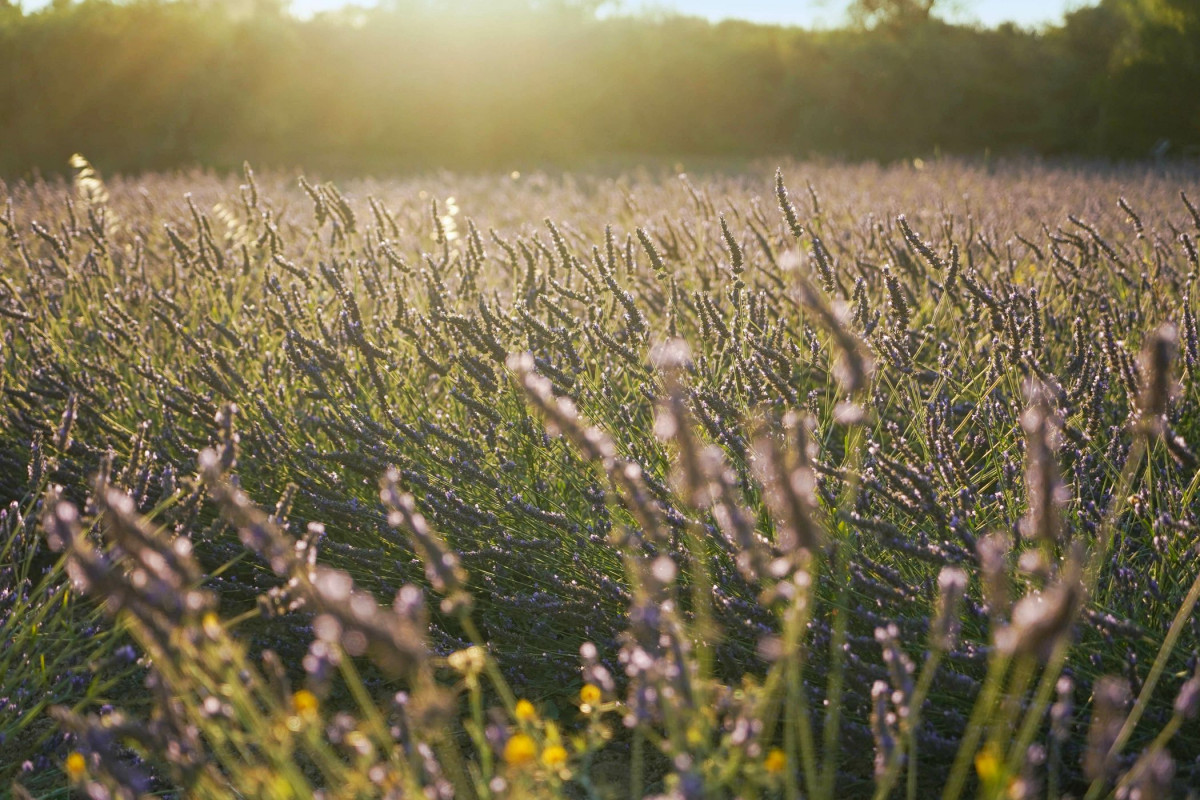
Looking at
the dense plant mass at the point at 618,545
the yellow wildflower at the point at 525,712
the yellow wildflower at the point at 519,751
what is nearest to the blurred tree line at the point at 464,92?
the dense plant mass at the point at 618,545

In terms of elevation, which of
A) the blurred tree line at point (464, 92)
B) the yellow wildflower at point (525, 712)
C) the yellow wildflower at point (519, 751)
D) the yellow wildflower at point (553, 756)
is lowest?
the yellow wildflower at point (553, 756)

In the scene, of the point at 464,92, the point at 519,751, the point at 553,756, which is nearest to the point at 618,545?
the point at 553,756

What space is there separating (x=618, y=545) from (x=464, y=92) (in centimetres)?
1798

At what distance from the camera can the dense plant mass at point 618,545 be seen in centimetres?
99

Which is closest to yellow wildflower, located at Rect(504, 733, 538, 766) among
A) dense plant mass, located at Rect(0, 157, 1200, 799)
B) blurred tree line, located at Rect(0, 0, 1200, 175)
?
dense plant mass, located at Rect(0, 157, 1200, 799)

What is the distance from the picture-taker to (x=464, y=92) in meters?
18.3

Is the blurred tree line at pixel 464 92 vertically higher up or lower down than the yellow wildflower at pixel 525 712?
higher up

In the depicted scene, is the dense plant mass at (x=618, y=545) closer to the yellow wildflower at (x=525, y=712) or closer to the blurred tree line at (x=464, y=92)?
the yellow wildflower at (x=525, y=712)

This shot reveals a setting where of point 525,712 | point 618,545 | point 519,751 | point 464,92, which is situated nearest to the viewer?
point 519,751

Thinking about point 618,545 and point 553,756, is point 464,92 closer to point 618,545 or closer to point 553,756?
point 618,545

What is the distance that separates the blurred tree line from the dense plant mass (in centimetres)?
1485

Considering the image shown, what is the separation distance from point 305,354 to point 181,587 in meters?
1.58

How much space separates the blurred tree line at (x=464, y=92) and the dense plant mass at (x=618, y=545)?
48.7ft

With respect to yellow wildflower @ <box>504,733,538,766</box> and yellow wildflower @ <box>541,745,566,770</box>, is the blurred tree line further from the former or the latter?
yellow wildflower @ <box>504,733,538,766</box>
